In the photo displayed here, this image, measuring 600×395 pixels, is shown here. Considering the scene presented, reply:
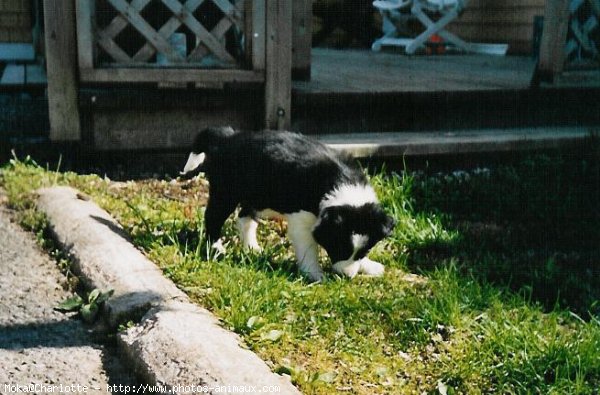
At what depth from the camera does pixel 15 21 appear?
1094 centimetres

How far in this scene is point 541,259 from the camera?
4.09m

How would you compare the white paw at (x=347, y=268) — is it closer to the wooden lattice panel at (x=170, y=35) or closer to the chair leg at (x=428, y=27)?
the wooden lattice panel at (x=170, y=35)

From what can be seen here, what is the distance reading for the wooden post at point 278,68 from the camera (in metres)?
5.36

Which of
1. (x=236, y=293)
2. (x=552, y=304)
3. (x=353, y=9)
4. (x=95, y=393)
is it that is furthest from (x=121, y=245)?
(x=353, y=9)

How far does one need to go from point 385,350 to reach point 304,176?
3.27 feet

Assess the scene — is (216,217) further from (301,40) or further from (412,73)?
(412,73)

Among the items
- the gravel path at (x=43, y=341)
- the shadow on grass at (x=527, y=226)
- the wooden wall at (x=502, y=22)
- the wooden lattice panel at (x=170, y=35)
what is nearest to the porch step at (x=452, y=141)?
the shadow on grass at (x=527, y=226)

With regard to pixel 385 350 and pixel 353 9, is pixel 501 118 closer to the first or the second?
pixel 385 350

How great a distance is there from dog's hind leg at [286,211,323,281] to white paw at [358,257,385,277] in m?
0.20

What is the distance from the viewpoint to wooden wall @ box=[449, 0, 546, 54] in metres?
10.8

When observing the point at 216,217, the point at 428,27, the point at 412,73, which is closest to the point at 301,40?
the point at 412,73

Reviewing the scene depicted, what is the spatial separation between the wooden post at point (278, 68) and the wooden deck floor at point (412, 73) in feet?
0.98

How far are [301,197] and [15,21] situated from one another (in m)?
8.54

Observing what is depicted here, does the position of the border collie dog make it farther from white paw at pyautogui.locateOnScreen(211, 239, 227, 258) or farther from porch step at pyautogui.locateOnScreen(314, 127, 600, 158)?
porch step at pyautogui.locateOnScreen(314, 127, 600, 158)
